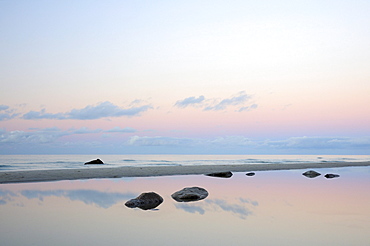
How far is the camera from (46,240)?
7.92 metres

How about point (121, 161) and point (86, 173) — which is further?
point (121, 161)

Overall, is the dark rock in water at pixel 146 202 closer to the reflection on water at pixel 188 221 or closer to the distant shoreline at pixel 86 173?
the reflection on water at pixel 188 221

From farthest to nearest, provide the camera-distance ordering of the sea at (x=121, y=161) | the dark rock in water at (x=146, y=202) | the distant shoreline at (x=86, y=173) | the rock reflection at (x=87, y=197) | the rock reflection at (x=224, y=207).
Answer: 1. the sea at (x=121, y=161)
2. the distant shoreline at (x=86, y=173)
3. the rock reflection at (x=87, y=197)
4. the dark rock in water at (x=146, y=202)
5. the rock reflection at (x=224, y=207)

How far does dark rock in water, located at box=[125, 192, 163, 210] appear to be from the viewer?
12954 mm

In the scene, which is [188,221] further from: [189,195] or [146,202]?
[189,195]

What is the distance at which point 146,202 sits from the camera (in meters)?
13.3

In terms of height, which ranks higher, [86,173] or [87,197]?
[86,173]

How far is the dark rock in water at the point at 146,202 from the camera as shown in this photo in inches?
510

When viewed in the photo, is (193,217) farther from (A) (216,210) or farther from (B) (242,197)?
(B) (242,197)

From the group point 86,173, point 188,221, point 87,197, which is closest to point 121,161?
point 86,173

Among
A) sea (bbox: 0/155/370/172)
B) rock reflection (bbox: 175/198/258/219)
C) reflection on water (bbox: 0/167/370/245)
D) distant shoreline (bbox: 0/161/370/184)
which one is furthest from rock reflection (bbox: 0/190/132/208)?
sea (bbox: 0/155/370/172)

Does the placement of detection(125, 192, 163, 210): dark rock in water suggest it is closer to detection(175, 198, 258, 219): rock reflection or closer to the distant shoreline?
detection(175, 198, 258, 219): rock reflection

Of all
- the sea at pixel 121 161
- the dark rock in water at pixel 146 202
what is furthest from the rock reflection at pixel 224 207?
the sea at pixel 121 161

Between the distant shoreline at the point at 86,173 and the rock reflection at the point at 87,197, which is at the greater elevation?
the distant shoreline at the point at 86,173
